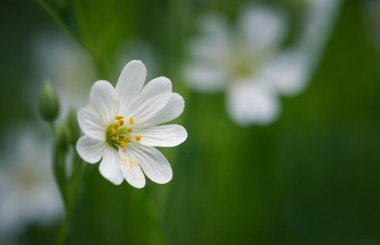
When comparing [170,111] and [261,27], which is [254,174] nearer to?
[261,27]

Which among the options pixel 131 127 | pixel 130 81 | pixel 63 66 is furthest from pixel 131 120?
pixel 63 66

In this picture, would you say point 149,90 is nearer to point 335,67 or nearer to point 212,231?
point 212,231

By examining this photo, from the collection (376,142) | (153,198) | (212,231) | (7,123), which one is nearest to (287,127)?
(376,142)

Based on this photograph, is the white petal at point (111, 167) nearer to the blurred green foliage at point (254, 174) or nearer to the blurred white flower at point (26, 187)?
the blurred green foliage at point (254, 174)

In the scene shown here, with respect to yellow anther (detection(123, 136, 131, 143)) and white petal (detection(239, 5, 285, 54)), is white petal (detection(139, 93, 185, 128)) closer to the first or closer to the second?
yellow anther (detection(123, 136, 131, 143))

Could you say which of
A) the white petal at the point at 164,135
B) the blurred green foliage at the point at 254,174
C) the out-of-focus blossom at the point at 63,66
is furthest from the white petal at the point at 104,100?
the out-of-focus blossom at the point at 63,66

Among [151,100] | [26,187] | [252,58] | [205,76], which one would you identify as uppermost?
[252,58]
